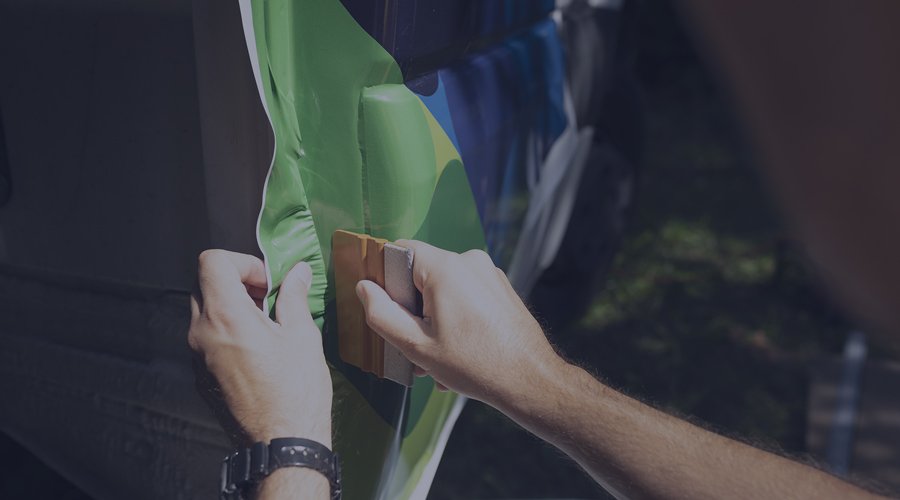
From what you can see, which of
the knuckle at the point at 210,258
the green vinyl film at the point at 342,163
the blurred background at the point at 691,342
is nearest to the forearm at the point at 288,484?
the green vinyl film at the point at 342,163

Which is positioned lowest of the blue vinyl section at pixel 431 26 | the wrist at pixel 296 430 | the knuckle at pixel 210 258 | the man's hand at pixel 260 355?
the wrist at pixel 296 430

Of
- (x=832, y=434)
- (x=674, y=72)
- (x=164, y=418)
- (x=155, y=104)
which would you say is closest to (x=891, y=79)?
(x=155, y=104)

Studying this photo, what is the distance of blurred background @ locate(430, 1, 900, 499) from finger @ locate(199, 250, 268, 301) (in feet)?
2.95

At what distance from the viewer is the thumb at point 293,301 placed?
1244mm

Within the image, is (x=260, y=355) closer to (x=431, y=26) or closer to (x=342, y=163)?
(x=342, y=163)

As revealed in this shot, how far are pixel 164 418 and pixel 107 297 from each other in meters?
0.23

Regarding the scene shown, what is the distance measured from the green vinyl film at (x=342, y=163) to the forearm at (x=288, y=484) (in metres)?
0.20

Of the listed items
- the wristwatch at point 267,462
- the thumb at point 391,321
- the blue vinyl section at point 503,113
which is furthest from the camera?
the blue vinyl section at point 503,113

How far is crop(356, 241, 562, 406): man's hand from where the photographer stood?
1.31 m

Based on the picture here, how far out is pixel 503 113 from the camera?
1.76 meters

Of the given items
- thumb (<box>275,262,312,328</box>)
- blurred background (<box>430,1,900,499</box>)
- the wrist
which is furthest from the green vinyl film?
blurred background (<box>430,1,900,499</box>)

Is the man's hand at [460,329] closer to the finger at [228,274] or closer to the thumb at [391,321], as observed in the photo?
the thumb at [391,321]

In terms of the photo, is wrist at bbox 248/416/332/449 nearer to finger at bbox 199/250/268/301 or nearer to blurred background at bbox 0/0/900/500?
finger at bbox 199/250/268/301

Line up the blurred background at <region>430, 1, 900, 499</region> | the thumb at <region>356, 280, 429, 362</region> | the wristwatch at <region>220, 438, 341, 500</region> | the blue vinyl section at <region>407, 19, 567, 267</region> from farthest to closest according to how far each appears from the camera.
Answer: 1. the blurred background at <region>430, 1, 900, 499</region>
2. the blue vinyl section at <region>407, 19, 567, 267</region>
3. the thumb at <region>356, 280, 429, 362</region>
4. the wristwatch at <region>220, 438, 341, 500</region>
